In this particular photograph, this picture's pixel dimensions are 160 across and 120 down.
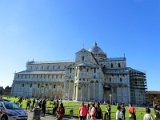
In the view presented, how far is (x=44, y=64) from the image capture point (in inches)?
4299

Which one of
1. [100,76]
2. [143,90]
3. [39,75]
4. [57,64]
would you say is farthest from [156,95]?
[39,75]

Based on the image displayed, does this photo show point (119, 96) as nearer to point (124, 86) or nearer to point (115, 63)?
point (124, 86)

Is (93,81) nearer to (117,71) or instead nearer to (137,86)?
(117,71)

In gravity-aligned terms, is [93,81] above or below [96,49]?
below

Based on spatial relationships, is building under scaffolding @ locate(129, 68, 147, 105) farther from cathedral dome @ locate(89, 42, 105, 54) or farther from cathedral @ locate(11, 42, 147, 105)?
cathedral dome @ locate(89, 42, 105, 54)

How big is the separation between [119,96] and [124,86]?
449 centimetres

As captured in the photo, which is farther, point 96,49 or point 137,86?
point 96,49

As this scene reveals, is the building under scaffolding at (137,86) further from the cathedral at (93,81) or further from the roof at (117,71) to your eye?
the roof at (117,71)

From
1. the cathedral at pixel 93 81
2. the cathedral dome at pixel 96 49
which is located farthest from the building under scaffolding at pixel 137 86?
the cathedral dome at pixel 96 49

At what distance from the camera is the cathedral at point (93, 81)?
79312 millimetres

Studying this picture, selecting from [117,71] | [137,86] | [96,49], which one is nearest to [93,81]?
[117,71]

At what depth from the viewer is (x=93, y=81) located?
3145 inches

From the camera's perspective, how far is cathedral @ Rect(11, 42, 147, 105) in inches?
3123

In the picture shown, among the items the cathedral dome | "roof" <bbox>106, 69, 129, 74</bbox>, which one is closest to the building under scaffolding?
"roof" <bbox>106, 69, 129, 74</bbox>
